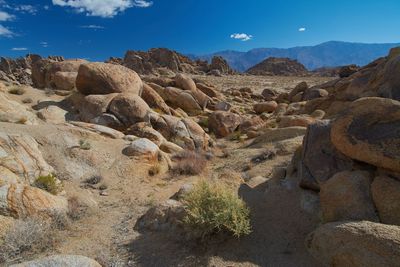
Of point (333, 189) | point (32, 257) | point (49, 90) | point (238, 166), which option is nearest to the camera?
point (32, 257)

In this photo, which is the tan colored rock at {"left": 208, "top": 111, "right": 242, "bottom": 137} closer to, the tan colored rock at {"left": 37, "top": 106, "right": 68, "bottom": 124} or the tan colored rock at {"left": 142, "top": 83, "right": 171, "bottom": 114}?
the tan colored rock at {"left": 142, "top": 83, "right": 171, "bottom": 114}

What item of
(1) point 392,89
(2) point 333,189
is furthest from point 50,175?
(1) point 392,89

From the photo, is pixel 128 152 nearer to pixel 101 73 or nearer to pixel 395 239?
pixel 101 73

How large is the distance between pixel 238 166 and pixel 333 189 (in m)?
5.96

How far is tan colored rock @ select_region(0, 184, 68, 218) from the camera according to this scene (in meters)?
5.70

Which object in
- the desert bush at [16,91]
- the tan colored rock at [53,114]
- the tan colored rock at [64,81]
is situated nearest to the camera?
the tan colored rock at [53,114]

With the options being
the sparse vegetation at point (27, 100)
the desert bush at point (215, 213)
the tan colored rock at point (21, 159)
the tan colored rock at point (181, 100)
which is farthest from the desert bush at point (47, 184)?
the tan colored rock at point (181, 100)

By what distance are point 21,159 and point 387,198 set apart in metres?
7.24

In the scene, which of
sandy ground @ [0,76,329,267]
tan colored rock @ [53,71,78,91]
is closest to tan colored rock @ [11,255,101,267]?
sandy ground @ [0,76,329,267]

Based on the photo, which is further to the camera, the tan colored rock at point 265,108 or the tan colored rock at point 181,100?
the tan colored rock at point 265,108

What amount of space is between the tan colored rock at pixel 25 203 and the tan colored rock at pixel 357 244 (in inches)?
184

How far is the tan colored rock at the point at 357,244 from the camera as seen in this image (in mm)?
4180

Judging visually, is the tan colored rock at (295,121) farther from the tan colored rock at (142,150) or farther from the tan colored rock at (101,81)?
the tan colored rock at (142,150)

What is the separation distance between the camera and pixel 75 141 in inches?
390
